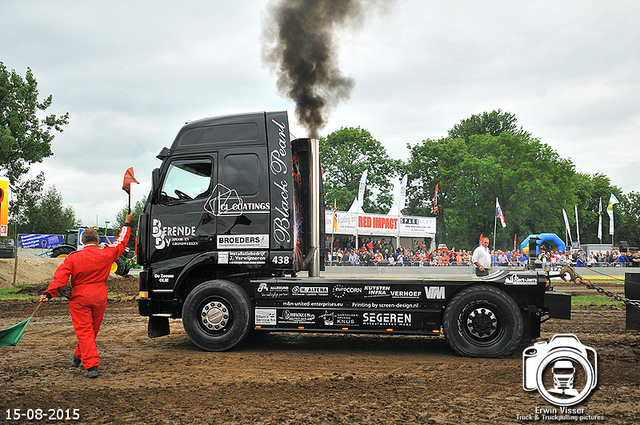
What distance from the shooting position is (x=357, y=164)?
54125mm

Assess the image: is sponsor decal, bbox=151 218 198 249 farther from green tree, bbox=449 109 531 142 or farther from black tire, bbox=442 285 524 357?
green tree, bbox=449 109 531 142

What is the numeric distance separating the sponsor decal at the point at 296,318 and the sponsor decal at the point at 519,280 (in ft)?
8.91

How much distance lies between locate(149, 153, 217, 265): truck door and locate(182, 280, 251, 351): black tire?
610mm

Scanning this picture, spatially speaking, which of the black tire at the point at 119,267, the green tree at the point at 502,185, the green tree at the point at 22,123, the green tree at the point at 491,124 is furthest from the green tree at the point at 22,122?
the green tree at the point at 491,124

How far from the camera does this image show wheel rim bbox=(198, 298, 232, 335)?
714 centimetres

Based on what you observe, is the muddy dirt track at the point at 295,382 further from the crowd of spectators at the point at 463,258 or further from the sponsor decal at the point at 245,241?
the crowd of spectators at the point at 463,258

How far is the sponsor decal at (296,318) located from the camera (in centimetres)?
708

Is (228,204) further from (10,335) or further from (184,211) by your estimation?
(10,335)

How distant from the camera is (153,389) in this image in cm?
529

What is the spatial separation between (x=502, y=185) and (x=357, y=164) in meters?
15.2

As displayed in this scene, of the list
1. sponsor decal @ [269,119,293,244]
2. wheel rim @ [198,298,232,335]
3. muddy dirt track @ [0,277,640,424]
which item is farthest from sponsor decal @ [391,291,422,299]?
wheel rim @ [198,298,232,335]

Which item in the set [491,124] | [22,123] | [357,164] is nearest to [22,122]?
[22,123]

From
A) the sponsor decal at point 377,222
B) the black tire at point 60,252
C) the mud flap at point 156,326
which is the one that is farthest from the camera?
the sponsor decal at point 377,222

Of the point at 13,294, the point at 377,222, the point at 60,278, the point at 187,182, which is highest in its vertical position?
the point at 377,222
